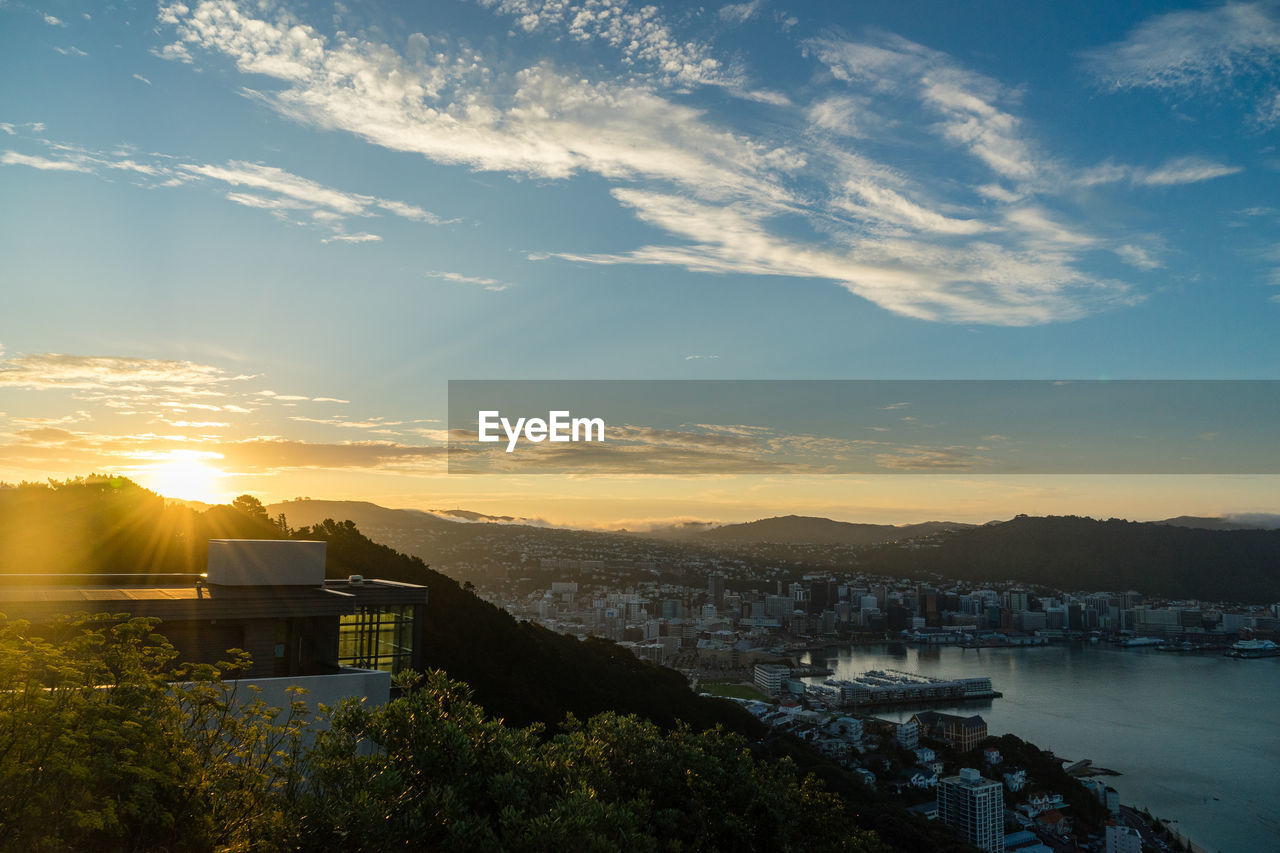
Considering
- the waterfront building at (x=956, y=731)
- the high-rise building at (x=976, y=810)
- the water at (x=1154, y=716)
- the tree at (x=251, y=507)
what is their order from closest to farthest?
the tree at (x=251, y=507)
the high-rise building at (x=976, y=810)
the water at (x=1154, y=716)
the waterfront building at (x=956, y=731)

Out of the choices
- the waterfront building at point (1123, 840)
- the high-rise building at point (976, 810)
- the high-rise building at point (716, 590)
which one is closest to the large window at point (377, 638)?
the high-rise building at point (976, 810)

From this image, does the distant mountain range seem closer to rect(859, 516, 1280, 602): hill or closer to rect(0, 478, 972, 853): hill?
rect(859, 516, 1280, 602): hill

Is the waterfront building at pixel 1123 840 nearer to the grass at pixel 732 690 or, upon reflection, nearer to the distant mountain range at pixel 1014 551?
the grass at pixel 732 690

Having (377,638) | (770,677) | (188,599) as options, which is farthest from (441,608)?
(770,677)

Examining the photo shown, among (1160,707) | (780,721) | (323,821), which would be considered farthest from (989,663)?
(323,821)

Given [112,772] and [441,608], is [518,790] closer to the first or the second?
[112,772]
